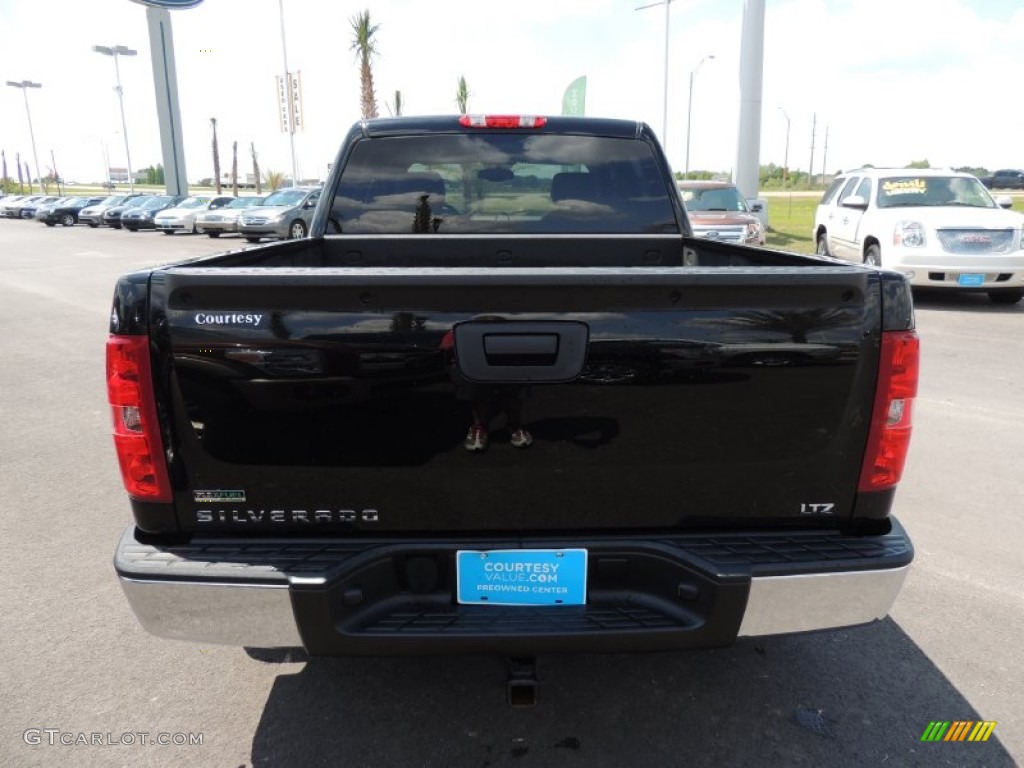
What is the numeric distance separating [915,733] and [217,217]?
28028 mm

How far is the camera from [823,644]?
3096 millimetres

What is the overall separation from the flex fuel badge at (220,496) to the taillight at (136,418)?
85 millimetres

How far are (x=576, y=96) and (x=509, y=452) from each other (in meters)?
27.5

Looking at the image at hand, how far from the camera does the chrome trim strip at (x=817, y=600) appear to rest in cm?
212

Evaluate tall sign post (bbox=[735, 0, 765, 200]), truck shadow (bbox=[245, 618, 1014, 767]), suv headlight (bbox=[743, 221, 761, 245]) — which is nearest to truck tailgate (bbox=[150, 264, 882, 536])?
truck shadow (bbox=[245, 618, 1014, 767])

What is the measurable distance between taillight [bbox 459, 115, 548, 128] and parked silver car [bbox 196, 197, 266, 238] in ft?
77.0

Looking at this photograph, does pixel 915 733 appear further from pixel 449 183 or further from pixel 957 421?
pixel 957 421

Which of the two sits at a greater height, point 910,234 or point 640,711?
point 910,234

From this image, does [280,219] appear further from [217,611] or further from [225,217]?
[217,611]

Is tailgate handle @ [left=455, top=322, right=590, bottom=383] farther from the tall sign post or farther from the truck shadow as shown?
the tall sign post

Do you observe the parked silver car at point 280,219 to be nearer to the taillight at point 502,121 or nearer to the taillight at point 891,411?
the taillight at point 502,121

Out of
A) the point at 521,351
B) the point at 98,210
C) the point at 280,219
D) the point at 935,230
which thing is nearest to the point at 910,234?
the point at 935,230

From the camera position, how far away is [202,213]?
2903 centimetres

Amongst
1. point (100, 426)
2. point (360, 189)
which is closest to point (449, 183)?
point (360, 189)
